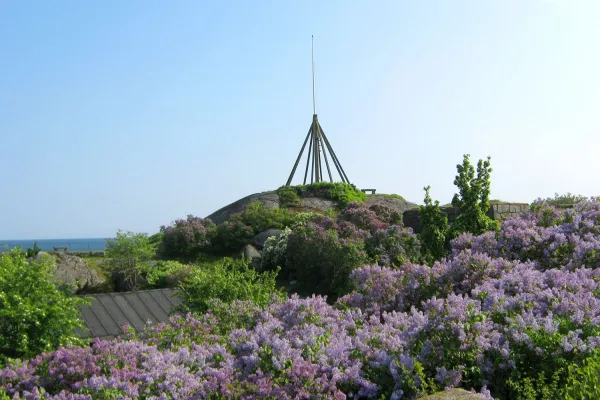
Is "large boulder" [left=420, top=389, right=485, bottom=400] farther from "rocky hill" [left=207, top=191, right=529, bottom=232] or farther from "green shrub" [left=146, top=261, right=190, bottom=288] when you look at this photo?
"rocky hill" [left=207, top=191, right=529, bottom=232]

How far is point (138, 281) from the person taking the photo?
17.4 metres

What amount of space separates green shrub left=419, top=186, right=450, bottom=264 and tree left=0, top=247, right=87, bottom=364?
6.63m

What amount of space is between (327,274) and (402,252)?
238cm

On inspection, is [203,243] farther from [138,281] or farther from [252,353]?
[252,353]

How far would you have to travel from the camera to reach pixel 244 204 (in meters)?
25.5

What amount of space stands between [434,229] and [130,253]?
9309 mm

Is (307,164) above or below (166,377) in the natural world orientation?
above

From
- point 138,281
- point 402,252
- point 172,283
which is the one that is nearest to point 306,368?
point 402,252

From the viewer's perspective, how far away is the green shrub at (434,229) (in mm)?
11895

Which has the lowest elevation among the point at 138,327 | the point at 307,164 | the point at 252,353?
the point at 138,327

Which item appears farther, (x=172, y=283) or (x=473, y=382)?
(x=172, y=283)

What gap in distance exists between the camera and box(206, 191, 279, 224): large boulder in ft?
80.9

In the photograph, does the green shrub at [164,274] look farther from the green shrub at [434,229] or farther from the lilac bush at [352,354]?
the lilac bush at [352,354]

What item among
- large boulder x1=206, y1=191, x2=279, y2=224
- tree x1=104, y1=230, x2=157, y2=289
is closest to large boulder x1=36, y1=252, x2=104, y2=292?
tree x1=104, y1=230, x2=157, y2=289
